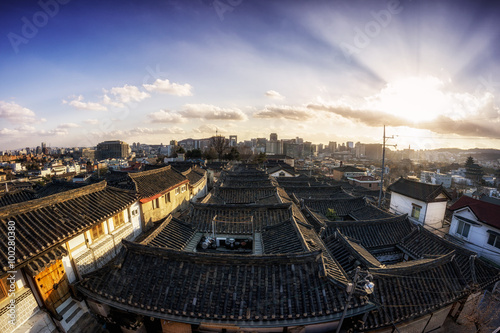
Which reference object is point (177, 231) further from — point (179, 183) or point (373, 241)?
point (373, 241)

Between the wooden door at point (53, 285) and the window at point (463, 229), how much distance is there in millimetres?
32940

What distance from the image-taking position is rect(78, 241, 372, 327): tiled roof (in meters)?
7.49

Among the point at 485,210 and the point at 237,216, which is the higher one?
the point at 237,216

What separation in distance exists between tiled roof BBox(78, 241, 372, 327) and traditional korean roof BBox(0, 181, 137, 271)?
2463 millimetres

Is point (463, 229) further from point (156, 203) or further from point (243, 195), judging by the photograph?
point (156, 203)

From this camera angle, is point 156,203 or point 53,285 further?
point 156,203

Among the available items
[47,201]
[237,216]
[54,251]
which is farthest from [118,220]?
[237,216]

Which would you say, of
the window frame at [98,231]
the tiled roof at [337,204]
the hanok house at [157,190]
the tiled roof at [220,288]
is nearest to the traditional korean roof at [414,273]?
the tiled roof at [220,288]

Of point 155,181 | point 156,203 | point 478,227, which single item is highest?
point 155,181

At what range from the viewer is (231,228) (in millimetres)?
15172

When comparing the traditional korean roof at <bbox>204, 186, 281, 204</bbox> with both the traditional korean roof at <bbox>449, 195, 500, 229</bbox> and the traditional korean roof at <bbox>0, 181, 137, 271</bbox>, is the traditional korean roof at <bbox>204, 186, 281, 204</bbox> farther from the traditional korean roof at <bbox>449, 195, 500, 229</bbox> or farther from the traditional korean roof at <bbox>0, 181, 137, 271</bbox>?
the traditional korean roof at <bbox>449, 195, 500, 229</bbox>

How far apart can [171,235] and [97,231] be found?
168 inches

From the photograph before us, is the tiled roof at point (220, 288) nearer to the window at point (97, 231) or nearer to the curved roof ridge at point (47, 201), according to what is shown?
the window at point (97, 231)

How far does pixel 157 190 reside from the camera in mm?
20062
